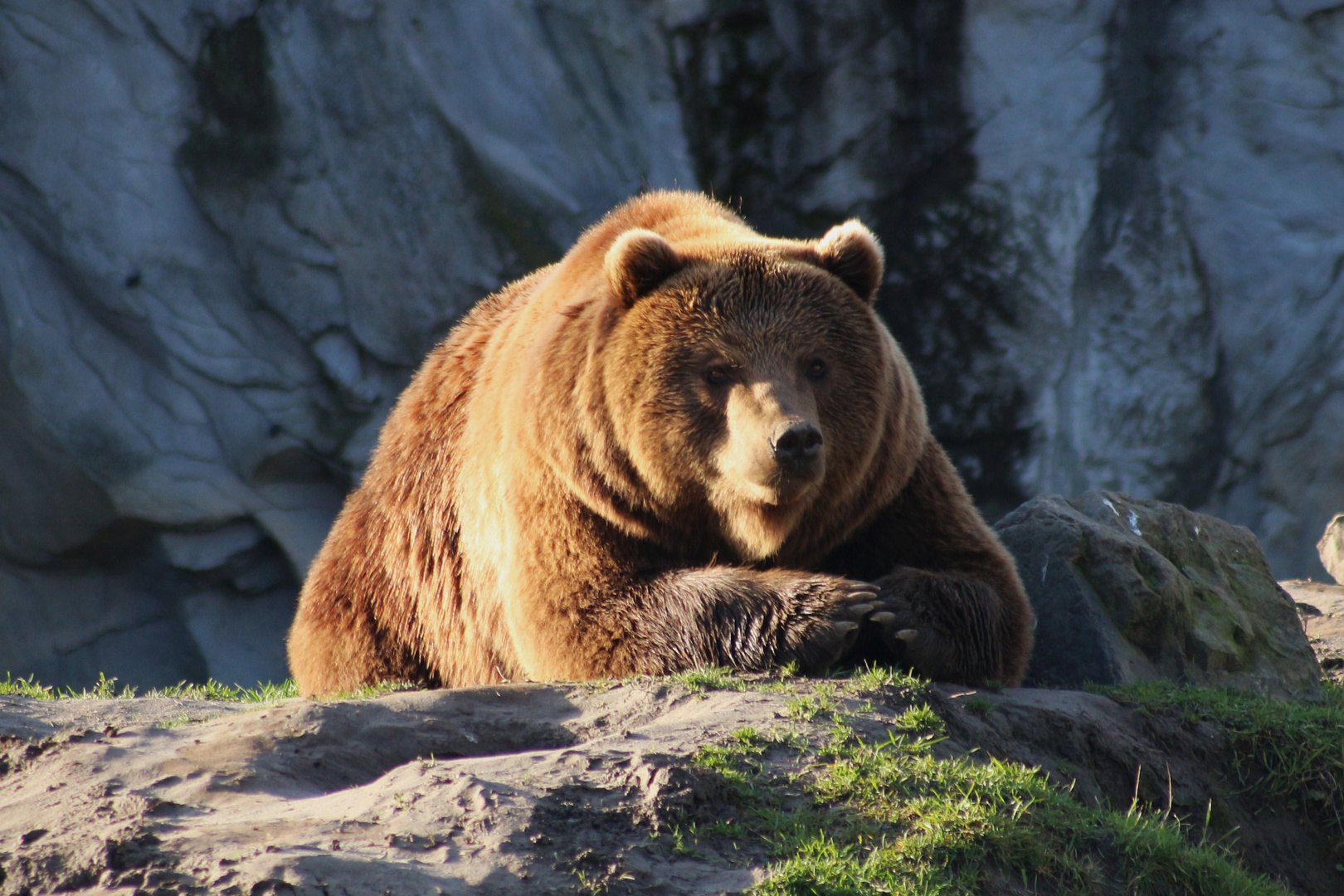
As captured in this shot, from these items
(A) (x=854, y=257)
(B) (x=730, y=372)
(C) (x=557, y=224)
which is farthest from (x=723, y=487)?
(C) (x=557, y=224)

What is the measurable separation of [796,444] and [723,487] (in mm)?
457

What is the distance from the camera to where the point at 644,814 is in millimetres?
2934

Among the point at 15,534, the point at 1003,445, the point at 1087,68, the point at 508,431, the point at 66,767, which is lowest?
the point at 1003,445

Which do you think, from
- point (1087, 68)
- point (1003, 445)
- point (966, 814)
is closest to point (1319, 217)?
point (1087, 68)

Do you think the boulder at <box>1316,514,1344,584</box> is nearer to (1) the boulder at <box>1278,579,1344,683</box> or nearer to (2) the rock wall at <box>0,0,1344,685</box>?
(1) the boulder at <box>1278,579,1344,683</box>

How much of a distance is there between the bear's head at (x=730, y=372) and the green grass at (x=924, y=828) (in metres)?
1.00

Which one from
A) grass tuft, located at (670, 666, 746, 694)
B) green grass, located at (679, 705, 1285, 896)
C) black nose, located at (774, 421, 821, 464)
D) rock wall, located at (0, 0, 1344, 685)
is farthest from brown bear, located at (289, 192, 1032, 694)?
rock wall, located at (0, 0, 1344, 685)

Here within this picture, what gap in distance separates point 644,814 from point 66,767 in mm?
1479

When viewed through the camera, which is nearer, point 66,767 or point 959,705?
point 66,767

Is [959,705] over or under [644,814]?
under

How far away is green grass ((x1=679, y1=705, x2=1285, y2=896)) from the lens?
9.25ft

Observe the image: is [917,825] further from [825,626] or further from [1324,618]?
[1324,618]

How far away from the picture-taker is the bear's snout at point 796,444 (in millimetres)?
3818

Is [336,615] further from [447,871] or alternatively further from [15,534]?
[15,534]
